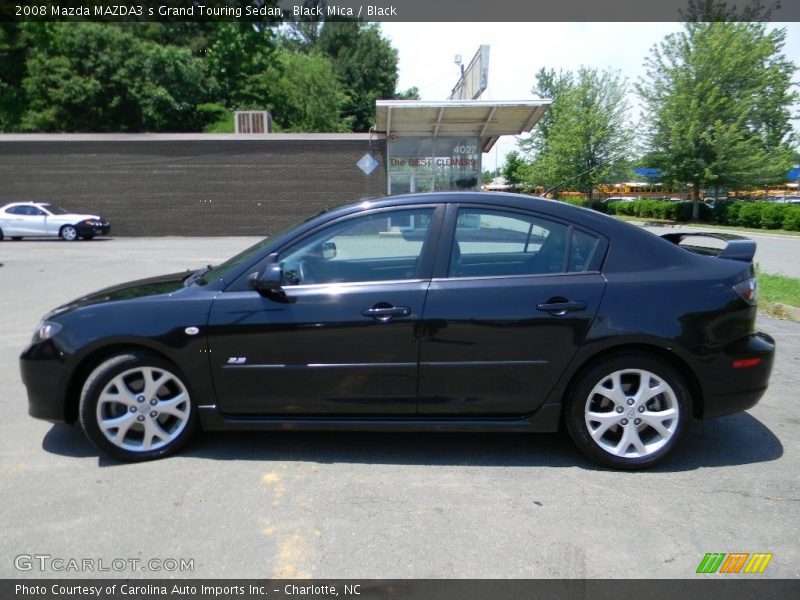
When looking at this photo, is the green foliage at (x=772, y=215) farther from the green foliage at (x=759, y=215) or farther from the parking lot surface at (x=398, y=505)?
the parking lot surface at (x=398, y=505)

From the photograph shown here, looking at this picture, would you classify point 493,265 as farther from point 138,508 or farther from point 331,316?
point 138,508

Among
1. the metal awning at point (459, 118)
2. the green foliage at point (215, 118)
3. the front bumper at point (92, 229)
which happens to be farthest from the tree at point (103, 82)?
the metal awning at point (459, 118)

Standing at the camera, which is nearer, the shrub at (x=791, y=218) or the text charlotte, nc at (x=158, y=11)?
the text charlotte, nc at (x=158, y=11)

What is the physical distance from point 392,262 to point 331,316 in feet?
1.85

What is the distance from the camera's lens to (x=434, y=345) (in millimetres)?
3672

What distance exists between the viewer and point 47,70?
102ft

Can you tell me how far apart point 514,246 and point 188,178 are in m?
23.3

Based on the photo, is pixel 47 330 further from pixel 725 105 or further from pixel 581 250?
pixel 725 105

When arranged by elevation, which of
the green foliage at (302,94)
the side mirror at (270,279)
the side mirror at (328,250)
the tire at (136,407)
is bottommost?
the tire at (136,407)

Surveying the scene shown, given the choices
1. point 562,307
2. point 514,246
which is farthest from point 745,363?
point 514,246

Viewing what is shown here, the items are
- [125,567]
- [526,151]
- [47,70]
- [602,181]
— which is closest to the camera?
[125,567]

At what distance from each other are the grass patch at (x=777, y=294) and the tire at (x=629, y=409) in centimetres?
546

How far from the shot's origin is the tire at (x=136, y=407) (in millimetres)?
3748

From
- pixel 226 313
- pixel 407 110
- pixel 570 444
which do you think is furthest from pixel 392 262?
pixel 407 110
